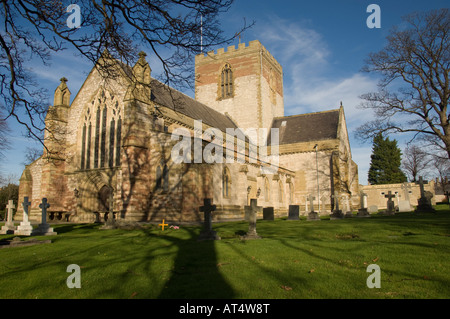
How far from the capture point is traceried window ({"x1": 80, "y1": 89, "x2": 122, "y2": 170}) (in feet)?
72.3

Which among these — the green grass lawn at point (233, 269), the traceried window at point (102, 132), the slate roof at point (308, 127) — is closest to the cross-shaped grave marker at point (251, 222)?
the green grass lawn at point (233, 269)

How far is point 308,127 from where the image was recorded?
37.4m

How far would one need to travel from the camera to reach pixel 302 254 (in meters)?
7.47

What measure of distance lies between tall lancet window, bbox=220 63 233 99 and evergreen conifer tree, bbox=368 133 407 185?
29324mm

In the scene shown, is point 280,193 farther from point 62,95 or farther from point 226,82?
point 62,95

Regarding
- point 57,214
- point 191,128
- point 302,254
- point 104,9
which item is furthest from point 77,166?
point 302,254

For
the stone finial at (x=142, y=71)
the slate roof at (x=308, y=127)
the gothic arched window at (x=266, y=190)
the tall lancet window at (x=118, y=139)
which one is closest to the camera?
the stone finial at (x=142, y=71)

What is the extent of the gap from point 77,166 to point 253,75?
75.2ft

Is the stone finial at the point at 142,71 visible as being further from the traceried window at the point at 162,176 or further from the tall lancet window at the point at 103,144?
the traceried window at the point at 162,176

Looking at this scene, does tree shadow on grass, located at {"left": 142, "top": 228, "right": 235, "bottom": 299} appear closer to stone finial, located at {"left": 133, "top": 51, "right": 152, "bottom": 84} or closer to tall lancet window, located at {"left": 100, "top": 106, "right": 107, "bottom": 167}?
stone finial, located at {"left": 133, "top": 51, "right": 152, "bottom": 84}

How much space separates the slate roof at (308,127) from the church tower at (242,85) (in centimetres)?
223

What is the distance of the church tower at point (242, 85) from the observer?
37.8 metres

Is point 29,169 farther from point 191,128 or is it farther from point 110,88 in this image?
point 191,128

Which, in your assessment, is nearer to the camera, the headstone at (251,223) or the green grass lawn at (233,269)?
the green grass lawn at (233,269)
